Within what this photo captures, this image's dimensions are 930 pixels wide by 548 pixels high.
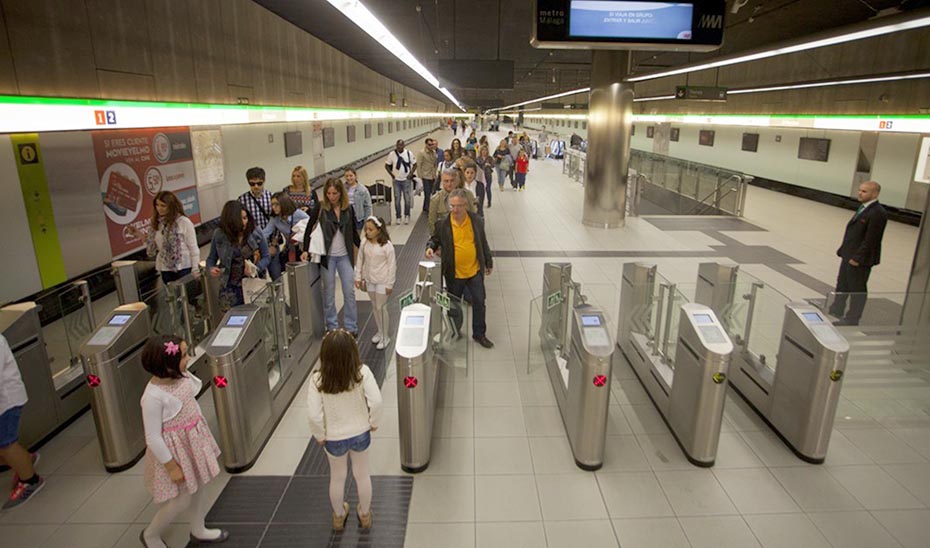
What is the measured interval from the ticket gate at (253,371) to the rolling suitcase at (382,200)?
5565 millimetres

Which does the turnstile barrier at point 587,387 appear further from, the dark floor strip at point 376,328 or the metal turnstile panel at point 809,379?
the dark floor strip at point 376,328

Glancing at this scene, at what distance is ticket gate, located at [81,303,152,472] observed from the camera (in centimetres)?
363

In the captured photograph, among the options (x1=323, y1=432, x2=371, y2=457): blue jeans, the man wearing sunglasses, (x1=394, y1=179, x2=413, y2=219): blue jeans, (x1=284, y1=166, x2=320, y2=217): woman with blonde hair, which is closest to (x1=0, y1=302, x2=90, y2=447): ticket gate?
the man wearing sunglasses

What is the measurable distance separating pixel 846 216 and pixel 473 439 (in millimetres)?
13354

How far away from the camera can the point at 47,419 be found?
4.14 metres

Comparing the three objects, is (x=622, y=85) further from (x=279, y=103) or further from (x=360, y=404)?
(x=360, y=404)

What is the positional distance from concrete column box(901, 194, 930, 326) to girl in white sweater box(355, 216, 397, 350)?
508 centimetres

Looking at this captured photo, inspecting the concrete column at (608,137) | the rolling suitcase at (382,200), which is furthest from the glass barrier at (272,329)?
the concrete column at (608,137)

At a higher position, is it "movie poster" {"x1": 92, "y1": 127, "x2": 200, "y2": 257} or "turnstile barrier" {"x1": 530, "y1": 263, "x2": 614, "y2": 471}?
"movie poster" {"x1": 92, "y1": 127, "x2": 200, "y2": 257}

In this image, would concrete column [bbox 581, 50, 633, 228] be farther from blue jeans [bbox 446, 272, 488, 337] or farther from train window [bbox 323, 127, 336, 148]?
train window [bbox 323, 127, 336, 148]

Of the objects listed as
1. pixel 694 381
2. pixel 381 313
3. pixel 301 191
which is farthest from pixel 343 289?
pixel 694 381

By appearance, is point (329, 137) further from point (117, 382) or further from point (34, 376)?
point (117, 382)

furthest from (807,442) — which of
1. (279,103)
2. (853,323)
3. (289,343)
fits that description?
(279,103)

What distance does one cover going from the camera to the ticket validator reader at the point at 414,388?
3547mm
